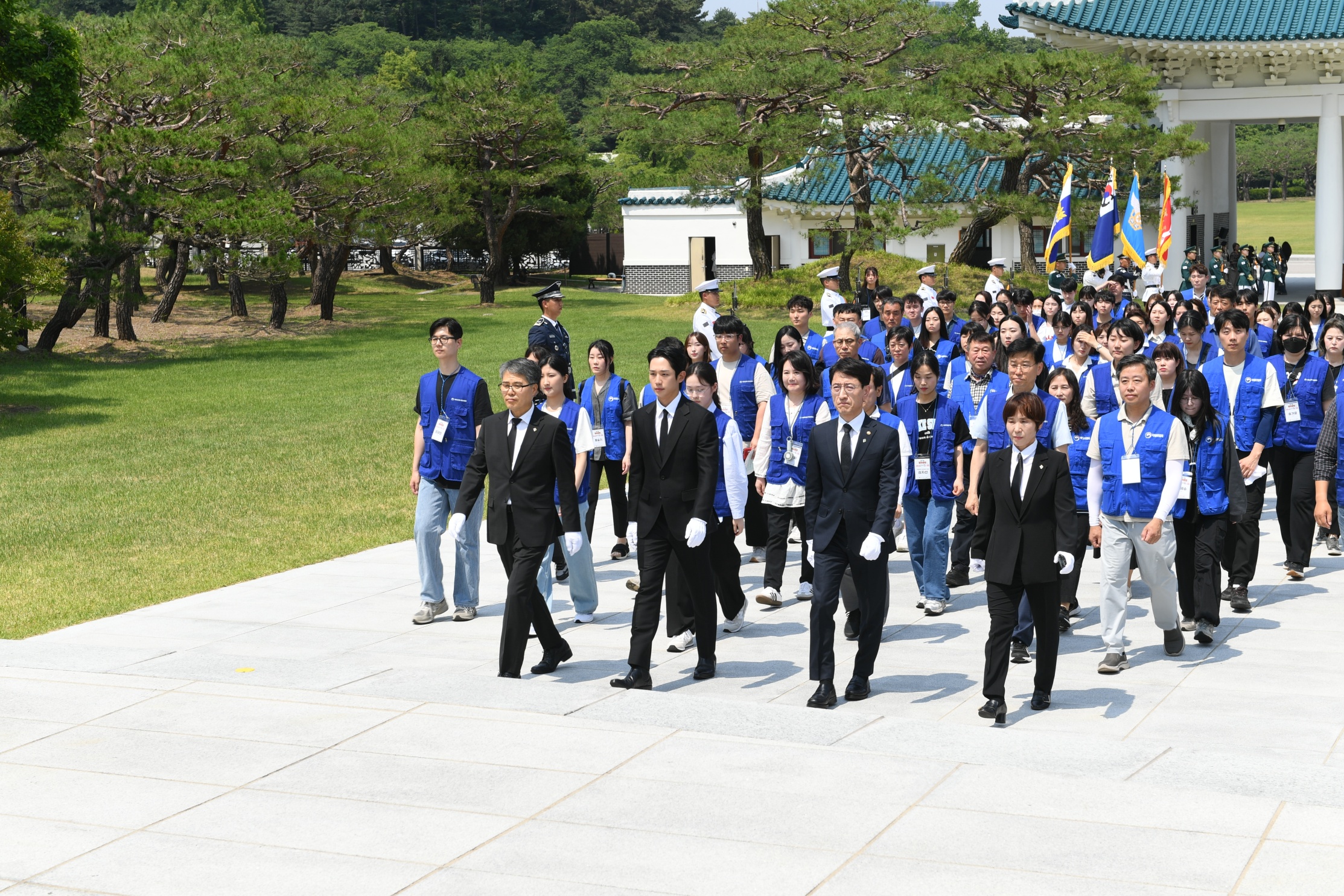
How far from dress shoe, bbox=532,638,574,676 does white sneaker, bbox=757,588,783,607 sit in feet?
6.24

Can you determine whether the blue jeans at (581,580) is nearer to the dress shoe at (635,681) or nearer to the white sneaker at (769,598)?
the white sneaker at (769,598)

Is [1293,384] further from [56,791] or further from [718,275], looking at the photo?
[718,275]

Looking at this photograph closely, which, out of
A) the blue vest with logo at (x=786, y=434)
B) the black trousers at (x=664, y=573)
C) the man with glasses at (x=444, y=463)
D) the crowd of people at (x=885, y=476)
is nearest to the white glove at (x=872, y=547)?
the crowd of people at (x=885, y=476)

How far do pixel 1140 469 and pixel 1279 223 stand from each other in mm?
64807

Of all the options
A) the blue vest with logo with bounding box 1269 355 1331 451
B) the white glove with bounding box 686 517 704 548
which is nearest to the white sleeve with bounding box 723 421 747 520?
the white glove with bounding box 686 517 704 548

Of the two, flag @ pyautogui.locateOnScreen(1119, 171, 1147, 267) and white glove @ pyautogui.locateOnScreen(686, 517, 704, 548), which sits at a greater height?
flag @ pyautogui.locateOnScreen(1119, 171, 1147, 267)

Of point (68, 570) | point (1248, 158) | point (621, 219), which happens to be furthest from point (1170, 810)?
point (1248, 158)

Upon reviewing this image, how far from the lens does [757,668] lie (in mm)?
7422

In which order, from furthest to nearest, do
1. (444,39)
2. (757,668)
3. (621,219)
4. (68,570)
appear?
1. (444,39)
2. (621,219)
3. (68,570)
4. (757,668)

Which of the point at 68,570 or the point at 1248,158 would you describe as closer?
the point at 68,570

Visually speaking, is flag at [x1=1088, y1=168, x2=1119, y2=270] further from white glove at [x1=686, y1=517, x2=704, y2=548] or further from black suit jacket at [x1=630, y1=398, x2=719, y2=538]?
white glove at [x1=686, y1=517, x2=704, y2=548]

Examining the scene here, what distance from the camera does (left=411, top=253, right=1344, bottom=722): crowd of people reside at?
6680 mm

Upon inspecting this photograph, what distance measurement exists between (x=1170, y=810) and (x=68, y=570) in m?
8.08

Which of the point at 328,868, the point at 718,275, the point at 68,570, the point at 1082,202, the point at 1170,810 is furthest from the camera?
the point at 718,275
